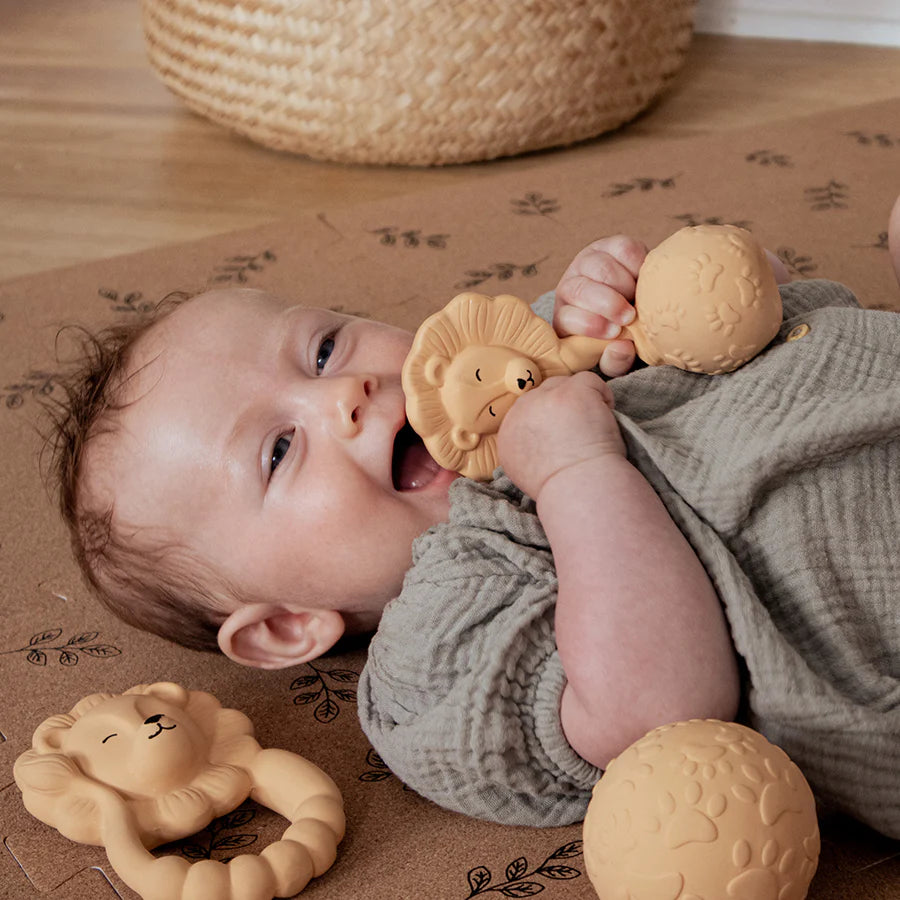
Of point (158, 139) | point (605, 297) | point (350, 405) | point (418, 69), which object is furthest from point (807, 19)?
point (350, 405)

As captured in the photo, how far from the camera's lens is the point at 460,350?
92 centimetres

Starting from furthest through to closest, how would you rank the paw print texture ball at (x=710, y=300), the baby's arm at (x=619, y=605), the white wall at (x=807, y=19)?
the white wall at (x=807, y=19), the paw print texture ball at (x=710, y=300), the baby's arm at (x=619, y=605)

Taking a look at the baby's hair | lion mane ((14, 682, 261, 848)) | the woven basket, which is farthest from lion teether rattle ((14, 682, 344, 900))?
the woven basket

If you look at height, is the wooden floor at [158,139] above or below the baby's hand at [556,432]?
below

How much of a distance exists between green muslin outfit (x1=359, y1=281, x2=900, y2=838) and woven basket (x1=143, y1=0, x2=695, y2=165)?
1.30 meters

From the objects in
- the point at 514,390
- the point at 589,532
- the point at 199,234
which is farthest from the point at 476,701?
the point at 199,234

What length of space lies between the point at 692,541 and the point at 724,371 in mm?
164

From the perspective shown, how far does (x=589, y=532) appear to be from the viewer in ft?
2.53

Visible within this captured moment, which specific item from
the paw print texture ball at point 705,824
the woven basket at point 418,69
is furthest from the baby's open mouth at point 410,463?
the woven basket at point 418,69

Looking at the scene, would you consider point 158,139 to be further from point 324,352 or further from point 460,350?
point 460,350

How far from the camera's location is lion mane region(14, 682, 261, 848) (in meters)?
0.82

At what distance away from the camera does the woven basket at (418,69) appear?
2.00 m

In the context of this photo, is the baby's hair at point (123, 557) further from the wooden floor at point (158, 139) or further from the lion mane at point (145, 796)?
the wooden floor at point (158, 139)

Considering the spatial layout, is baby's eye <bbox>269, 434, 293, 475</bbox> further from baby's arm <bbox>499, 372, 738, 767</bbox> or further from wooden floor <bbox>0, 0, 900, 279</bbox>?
wooden floor <bbox>0, 0, 900, 279</bbox>
